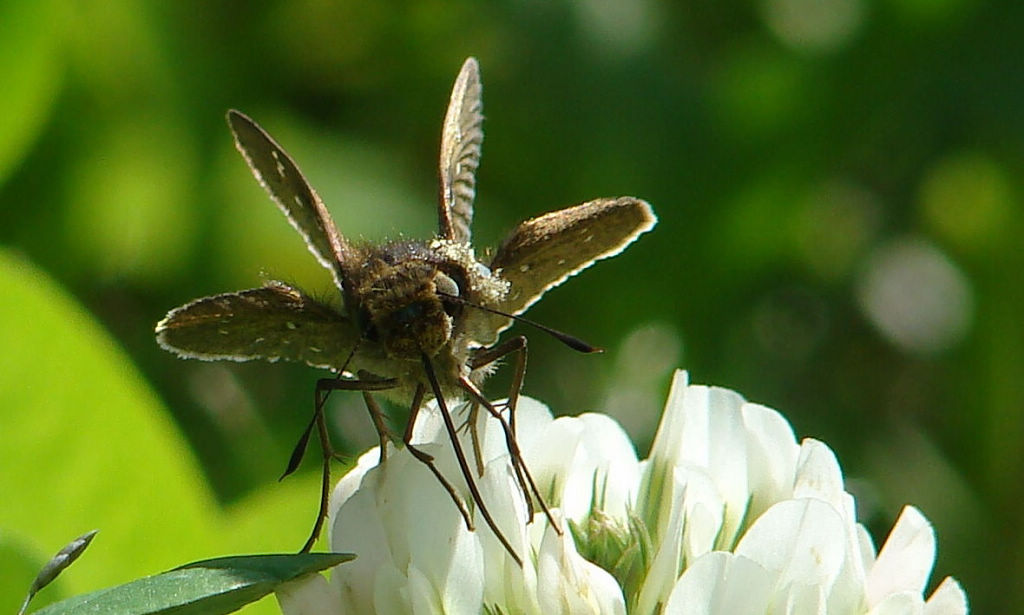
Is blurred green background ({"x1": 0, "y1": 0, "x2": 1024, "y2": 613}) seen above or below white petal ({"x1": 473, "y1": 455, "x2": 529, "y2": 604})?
below

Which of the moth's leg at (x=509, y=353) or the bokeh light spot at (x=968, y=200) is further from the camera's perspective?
the bokeh light spot at (x=968, y=200)

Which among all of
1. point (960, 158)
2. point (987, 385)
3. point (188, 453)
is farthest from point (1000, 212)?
point (188, 453)

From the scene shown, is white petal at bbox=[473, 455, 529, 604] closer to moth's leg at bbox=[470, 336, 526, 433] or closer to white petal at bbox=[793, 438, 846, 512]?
moth's leg at bbox=[470, 336, 526, 433]

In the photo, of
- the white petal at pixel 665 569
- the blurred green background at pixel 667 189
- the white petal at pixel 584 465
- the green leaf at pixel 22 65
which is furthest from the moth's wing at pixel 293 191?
the blurred green background at pixel 667 189

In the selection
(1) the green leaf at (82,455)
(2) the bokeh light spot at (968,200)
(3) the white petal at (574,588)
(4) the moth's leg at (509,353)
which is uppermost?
(4) the moth's leg at (509,353)

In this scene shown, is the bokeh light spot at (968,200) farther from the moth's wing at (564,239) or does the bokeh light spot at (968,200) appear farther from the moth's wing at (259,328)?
the moth's wing at (259,328)

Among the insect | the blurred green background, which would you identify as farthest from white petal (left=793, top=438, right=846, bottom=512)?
the blurred green background

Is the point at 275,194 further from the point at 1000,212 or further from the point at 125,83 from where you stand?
the point at 1000,212
